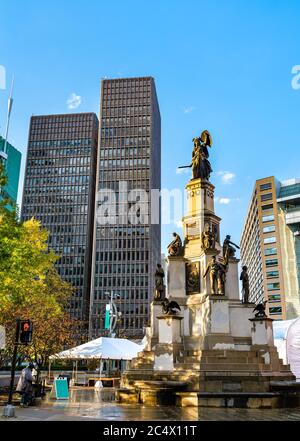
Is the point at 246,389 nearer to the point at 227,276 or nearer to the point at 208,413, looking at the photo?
the point at 208,413

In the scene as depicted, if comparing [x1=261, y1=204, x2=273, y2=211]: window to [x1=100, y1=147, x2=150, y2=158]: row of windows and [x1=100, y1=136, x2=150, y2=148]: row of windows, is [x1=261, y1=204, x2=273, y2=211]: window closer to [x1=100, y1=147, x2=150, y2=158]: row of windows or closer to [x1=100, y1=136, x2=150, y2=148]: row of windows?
[x1=100, y1=147, x2=150, y2=158]: row of windows

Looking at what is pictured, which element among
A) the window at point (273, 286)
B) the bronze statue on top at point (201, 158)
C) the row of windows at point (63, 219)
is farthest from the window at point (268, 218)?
the bronze statue on top at point (201, 158)

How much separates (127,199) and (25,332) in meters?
101

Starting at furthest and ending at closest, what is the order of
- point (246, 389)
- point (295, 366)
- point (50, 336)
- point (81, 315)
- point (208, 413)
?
point (81, 315) → point (50, 336) → point (295, 366) → point (246, 389) → point (208, 413)

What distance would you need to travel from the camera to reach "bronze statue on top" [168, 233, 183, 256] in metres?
20.5

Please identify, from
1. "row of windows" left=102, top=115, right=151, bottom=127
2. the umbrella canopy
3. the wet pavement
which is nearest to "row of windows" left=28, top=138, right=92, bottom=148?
"row of windows" left=102, top=115, right=151, bottom=127

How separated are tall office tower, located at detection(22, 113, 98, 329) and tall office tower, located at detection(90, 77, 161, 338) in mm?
8907

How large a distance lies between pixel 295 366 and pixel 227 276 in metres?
8.78

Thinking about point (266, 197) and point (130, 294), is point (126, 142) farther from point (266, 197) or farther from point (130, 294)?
point (130, 294)

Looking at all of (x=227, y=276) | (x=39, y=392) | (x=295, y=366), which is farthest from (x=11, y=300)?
(x=295, y=366)

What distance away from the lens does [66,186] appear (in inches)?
4929

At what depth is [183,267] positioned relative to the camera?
66.2 ft

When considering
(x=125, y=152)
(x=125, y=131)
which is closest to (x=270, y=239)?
(x=125, y=152)

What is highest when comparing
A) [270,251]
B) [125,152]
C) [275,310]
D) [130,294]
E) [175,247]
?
[125,152]
